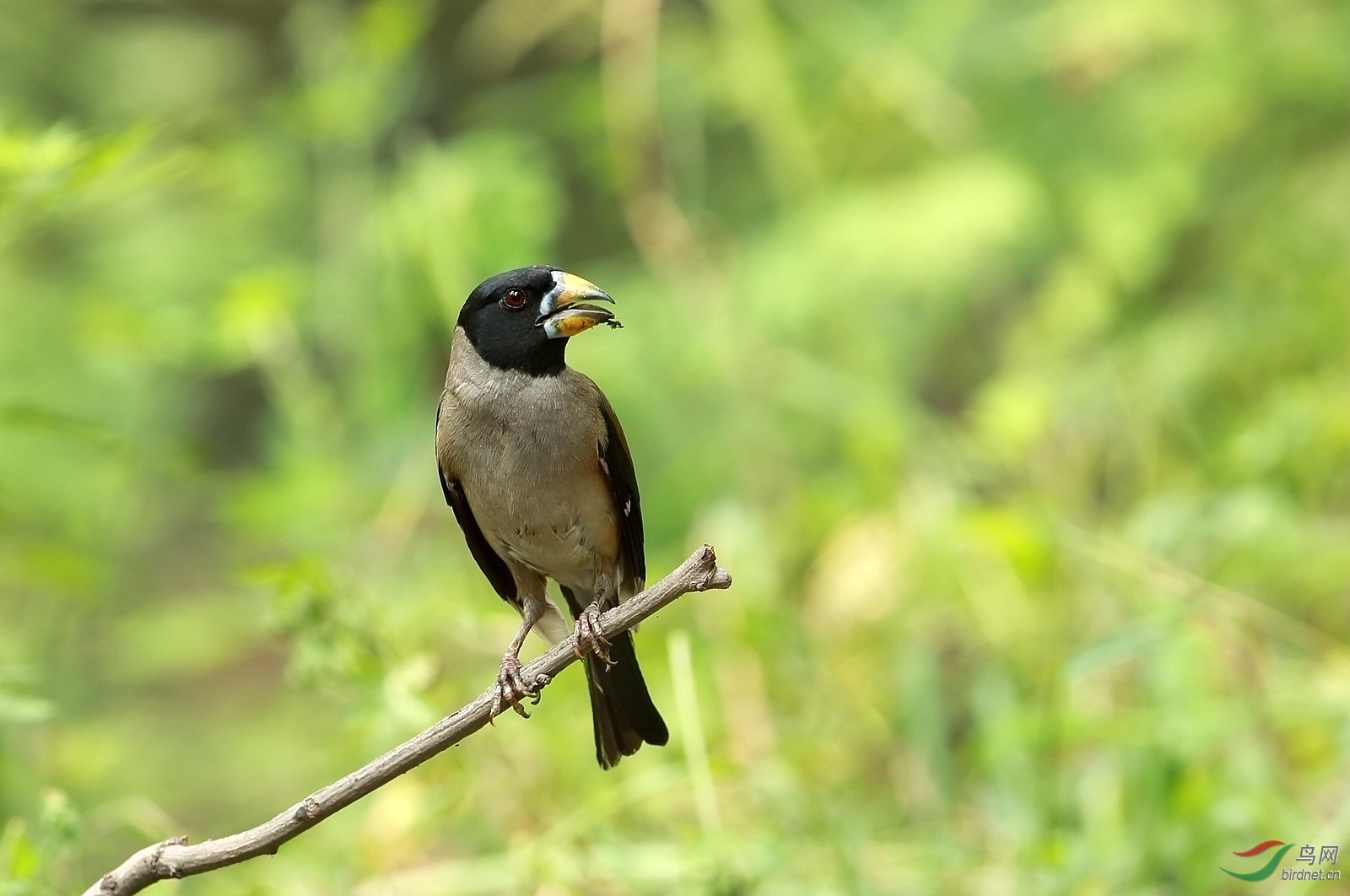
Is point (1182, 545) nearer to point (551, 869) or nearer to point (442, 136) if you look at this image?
point (551, 869)

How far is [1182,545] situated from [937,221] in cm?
208

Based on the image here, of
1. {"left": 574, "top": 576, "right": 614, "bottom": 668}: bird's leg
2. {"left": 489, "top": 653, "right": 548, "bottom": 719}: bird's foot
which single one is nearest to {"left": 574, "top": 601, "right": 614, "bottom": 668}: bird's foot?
{"left": 574, "top": 576, "right": 614, "bottom": 668}: bird's leg

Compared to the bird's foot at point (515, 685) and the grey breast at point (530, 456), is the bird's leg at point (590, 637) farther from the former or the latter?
the grey breast at point (530, 456)

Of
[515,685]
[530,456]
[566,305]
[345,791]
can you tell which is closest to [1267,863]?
[515,685]

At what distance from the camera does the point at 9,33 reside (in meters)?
9.57

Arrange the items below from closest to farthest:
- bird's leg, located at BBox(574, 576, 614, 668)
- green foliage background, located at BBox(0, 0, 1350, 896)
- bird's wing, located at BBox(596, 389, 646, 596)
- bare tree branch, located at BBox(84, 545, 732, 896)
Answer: bare tree branch, located at BBox(84, 545, 732, 896)
bird's leg, located at BBox(574, 576, 614, 668)
bird's wing, located at BBox(596, 389, 646, 596)
green foliage background, located at BBox(0, 0, 1350, 896)

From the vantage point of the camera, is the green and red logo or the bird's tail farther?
the green and red logo

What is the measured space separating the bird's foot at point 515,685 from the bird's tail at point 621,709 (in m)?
0.16

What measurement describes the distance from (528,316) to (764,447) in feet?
11.8

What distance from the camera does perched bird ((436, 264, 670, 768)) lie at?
2891 mm

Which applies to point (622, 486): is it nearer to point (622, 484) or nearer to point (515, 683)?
point (622, 484)

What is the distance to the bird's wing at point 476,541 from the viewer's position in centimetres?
317

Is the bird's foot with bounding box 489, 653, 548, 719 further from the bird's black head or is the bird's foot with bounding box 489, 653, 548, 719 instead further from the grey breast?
the bird's black head

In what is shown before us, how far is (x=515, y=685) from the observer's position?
9.39 ft
